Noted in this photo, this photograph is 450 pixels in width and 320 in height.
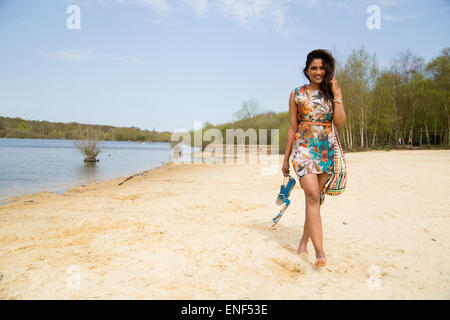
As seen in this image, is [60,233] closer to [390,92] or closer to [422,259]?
[422,259]

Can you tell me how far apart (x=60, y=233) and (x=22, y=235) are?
0.45 m

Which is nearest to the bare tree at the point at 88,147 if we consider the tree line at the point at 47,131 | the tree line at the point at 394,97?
the tree line at the point at 394,97

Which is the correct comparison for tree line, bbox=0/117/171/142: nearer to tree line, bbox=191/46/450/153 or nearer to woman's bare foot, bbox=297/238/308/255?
tree line, bbox=191/46/450/153

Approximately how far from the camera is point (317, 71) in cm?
275

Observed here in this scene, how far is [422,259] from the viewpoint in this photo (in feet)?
9.32

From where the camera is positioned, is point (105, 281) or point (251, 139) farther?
point (251, 139)

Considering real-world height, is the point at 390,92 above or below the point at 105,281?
above

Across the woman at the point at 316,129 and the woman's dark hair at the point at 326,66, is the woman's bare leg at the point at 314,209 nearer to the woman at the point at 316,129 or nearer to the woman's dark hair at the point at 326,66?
the woman at the point at 316,129

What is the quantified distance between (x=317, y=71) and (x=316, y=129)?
0.54 m

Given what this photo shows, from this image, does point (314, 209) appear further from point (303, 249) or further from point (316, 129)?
point (316, 129)
